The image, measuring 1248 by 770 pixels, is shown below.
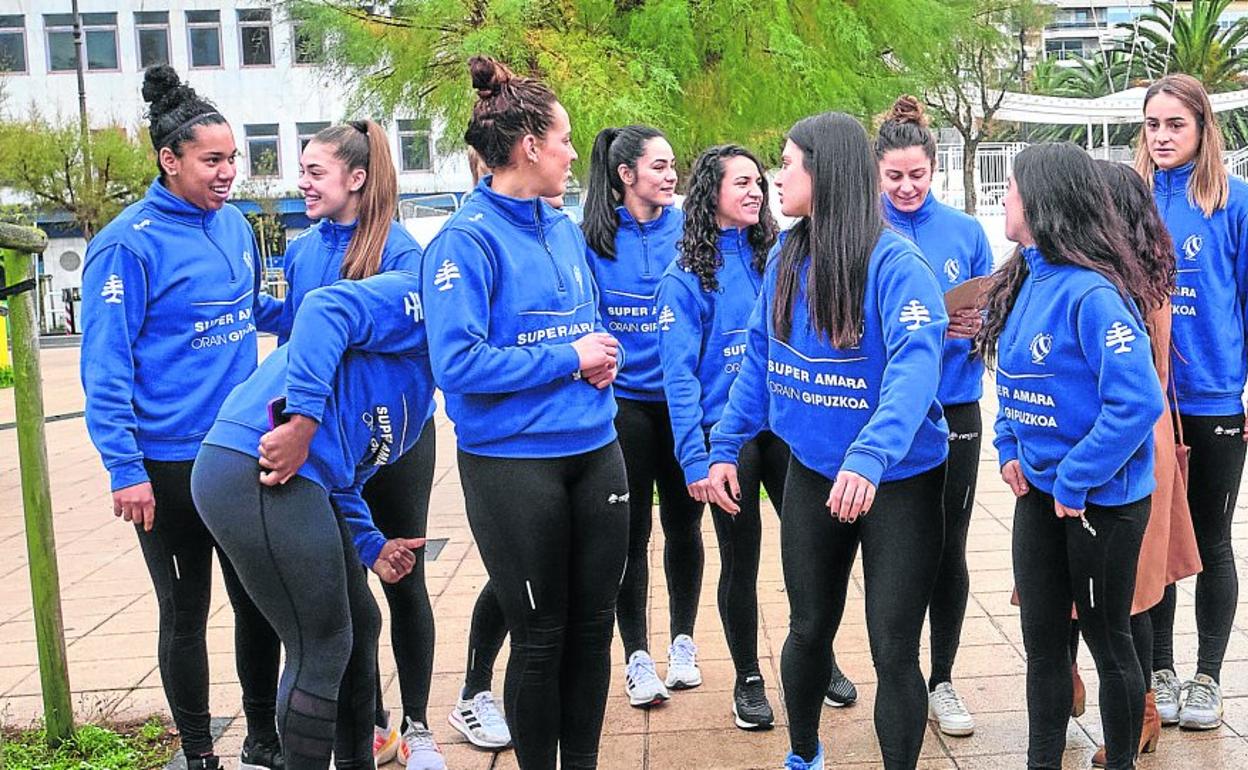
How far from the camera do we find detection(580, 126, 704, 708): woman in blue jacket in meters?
4.98

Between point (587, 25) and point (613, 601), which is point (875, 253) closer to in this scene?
point (613, 601)

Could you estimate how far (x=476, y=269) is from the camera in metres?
3.55

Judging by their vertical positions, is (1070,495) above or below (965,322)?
below

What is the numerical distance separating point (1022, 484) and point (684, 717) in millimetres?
1642

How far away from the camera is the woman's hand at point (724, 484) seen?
4160 mm

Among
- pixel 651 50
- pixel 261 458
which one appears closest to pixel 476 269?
pixel 261 458

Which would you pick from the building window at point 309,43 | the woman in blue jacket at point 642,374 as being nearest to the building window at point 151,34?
the building window at point 309,43

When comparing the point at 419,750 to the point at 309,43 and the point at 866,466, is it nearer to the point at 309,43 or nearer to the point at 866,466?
the point at 866,466

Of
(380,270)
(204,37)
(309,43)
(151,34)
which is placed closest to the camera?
(380,270)

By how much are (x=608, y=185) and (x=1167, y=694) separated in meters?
2.63

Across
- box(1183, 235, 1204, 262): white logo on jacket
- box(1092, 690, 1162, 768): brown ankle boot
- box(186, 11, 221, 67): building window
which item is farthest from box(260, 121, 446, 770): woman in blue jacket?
box(186, 11, 221, 67): building window

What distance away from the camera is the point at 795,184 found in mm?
3709

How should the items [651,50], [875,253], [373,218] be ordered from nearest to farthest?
[875,253]
[373,218]
[651,50]

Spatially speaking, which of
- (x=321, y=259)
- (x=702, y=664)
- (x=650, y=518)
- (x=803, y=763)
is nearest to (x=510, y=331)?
(x=321, y=259)
